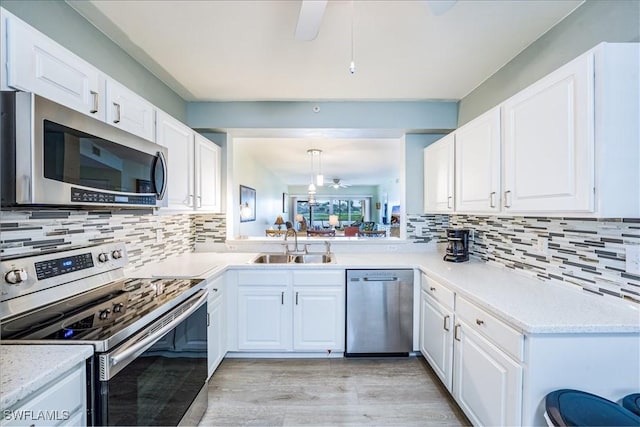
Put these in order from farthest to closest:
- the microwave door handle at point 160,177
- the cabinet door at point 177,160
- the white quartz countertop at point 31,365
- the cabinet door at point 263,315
→ 1. the cabinet door at point 263,315
2. the cabinet door at point 177,160
3. the microwave door handle at point 160,177
4. the white quartz countertop at point 31,365

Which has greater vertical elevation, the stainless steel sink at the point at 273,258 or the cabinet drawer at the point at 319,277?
the stainless steel sink at the point at 273,258

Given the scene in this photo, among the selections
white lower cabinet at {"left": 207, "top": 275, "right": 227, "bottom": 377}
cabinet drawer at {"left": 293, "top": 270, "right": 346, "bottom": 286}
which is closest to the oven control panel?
white lower cabinet at {"left": 207, "top": 275, "right": 227, "bottom": 377}

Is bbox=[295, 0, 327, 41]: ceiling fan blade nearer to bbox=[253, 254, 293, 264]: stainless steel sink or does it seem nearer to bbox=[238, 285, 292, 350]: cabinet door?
bbox=[238, 285, 292, 350]: cabinet door

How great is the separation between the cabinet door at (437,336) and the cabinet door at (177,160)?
210cm

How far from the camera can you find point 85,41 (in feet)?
5.62

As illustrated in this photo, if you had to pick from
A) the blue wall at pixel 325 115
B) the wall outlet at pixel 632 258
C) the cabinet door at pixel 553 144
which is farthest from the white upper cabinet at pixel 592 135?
the blue wall at pixel 325 115

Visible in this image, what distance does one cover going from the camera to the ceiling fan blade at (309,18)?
1281 mm

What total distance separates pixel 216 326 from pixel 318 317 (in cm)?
84

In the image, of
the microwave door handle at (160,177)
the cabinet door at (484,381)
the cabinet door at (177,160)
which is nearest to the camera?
the cabinet door at (484,381)

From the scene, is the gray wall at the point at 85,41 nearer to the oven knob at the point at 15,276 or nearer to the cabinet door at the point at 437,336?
the oven knob at the point at 15,276

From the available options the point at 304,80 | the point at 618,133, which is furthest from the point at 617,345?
the point at 304,80

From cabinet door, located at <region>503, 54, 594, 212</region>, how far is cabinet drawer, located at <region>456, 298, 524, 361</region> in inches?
24.5

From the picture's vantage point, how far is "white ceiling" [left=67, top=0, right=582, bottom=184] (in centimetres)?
161

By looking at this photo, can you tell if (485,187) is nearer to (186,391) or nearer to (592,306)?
(592,306)
